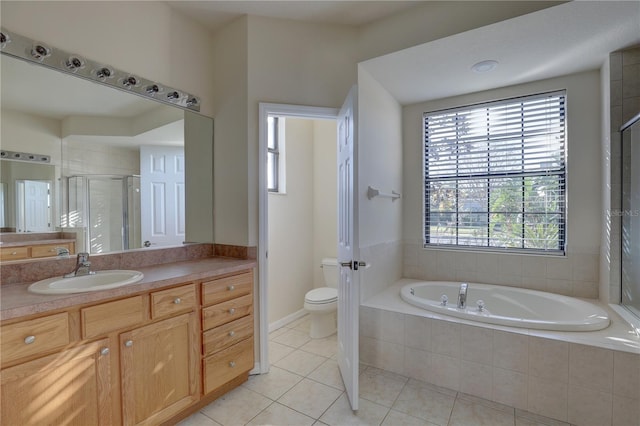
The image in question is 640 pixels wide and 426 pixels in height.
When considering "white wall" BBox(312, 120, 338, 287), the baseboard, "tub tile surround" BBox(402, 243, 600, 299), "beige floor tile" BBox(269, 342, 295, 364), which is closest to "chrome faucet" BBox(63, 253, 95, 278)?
"beige floor tile" BBox(269, 342, 295, 364)

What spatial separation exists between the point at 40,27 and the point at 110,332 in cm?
157

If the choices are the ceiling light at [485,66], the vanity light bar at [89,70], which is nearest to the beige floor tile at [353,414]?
the vanity light bar at [89,70]

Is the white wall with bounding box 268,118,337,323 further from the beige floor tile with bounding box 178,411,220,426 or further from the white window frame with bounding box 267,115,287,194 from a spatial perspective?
the beige floor tile with bounding box 178,411,220,426

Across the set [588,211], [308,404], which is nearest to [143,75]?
[308,404]

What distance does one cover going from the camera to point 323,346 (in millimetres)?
2670

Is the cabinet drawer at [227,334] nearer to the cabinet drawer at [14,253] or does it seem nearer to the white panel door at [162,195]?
the white panel door at [162,195]

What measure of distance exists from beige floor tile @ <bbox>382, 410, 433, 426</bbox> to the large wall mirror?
1696 mm

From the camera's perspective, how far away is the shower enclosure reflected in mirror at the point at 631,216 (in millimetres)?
1983

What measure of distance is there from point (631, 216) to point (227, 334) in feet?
9.18

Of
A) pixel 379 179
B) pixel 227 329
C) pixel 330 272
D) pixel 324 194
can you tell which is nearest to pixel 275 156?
pixel 324 194

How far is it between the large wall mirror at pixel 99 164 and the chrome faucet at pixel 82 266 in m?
0.15

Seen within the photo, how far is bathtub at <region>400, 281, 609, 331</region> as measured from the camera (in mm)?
1862

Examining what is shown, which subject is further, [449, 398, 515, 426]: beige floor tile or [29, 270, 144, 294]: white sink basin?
[449, 398, 515, 426]: beige floor tile

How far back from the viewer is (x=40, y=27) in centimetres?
153
